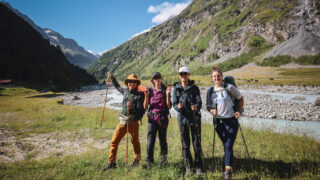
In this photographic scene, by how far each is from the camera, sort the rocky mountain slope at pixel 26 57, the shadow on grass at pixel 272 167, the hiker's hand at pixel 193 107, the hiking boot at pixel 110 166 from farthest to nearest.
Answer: the rocky mountain slope at pixel 26 57 → the hiking boot at pixel 110 166 → the shadow on grass at pixel 272 167 → the hiker's hand at pixel 193 107

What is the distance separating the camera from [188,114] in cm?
439

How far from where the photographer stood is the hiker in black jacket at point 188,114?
4.32 meters

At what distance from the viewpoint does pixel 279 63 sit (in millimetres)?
121938

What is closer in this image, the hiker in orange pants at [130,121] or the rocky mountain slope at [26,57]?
→ the hiker in orange pants at [130,121]

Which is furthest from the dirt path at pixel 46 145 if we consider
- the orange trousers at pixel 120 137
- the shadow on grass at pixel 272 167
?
the shadow on grass at pixel 272 167

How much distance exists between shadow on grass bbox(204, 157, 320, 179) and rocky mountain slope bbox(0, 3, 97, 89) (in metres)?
97.0

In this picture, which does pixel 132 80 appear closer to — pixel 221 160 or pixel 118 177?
pixel 118 177

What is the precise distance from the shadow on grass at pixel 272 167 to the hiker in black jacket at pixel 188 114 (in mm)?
783

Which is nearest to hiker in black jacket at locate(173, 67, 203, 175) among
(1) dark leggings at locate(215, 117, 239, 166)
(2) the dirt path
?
(1) dark leggings at locate(215, 117, 239, 166)

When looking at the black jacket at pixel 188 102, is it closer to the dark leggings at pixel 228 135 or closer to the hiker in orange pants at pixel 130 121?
the dark leggings at pixel 228 135

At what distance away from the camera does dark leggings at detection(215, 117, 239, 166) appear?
12.7 ft

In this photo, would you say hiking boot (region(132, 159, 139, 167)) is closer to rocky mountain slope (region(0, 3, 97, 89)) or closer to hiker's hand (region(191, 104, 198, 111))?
hiker's hand (region(191, 104, 198, 111))

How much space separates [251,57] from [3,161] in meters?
191

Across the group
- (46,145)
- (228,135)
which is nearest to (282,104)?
(228,135)
